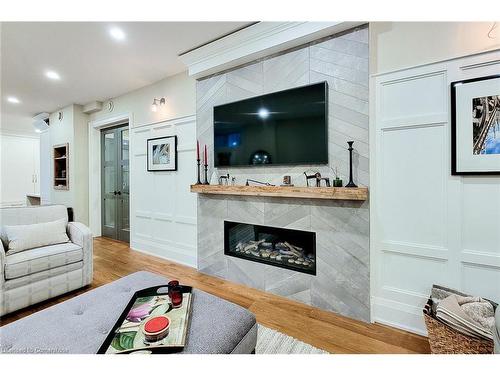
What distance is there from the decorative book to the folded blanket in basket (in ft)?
5.06

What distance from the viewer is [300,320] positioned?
78.4 inches

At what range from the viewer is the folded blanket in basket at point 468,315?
4.48 feet

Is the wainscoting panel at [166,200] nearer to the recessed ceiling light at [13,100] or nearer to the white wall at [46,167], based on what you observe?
the recessed ceiling light at [13,100]

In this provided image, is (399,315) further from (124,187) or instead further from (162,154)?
(124,187)

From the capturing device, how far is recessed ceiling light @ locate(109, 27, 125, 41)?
7.48 feet

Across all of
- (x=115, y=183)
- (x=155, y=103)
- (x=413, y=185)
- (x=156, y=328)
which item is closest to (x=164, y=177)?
(x=155, y=103)

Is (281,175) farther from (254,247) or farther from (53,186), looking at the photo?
(53,186)

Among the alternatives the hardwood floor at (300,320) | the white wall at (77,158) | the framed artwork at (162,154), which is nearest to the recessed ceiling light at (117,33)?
the framed artwork at (162,154)

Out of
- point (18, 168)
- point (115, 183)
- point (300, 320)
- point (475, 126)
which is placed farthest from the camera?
point (18, 168)

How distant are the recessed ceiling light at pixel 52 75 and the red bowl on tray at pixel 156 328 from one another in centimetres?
376

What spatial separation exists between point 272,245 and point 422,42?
2.19 meters
